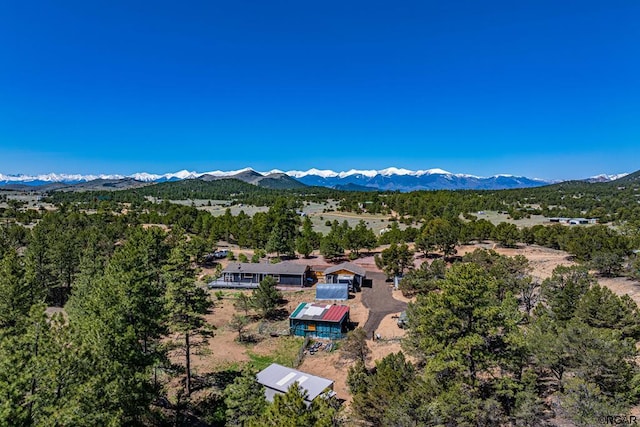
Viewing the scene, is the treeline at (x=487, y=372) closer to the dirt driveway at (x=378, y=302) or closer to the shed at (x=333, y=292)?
the dirt driveway at (x=378, y=302)

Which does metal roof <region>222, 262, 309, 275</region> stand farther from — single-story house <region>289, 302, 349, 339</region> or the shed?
single-story house <region>289, 302, 349, 339</region>

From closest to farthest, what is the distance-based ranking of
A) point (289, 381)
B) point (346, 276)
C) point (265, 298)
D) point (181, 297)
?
1. point (181, 297)
2. point (289, 381)
3. point (265, 298)
4. point (346, 276)

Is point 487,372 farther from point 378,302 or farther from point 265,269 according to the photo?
point 265,269

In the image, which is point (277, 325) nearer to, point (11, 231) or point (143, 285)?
point (143, 285)

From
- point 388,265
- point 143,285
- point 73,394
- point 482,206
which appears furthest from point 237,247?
point 482,206

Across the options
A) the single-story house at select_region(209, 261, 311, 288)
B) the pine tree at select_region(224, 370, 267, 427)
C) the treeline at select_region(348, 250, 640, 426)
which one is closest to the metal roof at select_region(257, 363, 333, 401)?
the treeline at select_region(348, 250, 640, 426)

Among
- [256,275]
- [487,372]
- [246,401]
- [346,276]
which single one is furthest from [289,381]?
[256,275]
